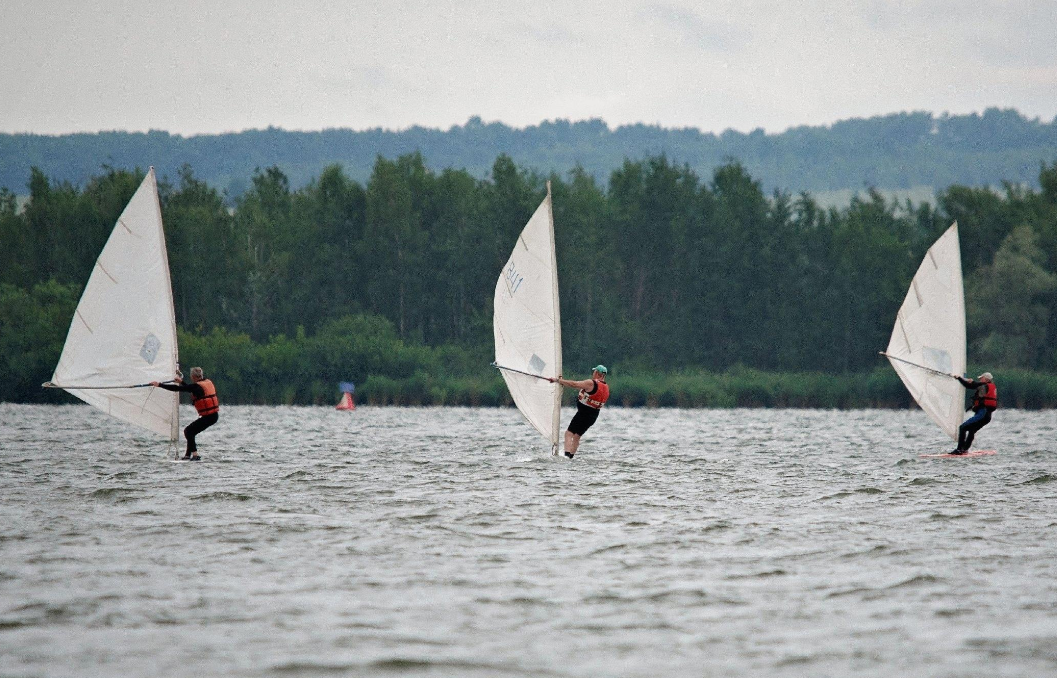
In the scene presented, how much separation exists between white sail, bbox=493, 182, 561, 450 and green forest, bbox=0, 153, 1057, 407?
47129 mm

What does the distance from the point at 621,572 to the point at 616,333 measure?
68.3 metres

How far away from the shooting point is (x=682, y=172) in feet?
293

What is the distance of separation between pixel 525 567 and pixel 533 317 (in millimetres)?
11805

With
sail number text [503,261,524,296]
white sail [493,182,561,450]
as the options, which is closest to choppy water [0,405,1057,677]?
white sail [493,182,561,450]

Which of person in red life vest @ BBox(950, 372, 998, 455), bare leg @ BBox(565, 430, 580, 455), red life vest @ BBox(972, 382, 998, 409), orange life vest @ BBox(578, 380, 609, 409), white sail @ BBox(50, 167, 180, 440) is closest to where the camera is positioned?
white sail @ BBox(50, 167, 180, 440)

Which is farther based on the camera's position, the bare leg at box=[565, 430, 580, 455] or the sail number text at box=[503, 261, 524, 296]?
the bare leg at box=[565, 430, 580, 455]

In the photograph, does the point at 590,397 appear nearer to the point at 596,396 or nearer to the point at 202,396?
the point at 596,396

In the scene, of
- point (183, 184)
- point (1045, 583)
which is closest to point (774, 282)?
point (183, 184)

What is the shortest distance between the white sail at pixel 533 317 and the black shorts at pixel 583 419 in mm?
499

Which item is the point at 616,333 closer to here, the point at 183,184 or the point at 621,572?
the point at 183,184

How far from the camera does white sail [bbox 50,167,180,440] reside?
24.8 metres

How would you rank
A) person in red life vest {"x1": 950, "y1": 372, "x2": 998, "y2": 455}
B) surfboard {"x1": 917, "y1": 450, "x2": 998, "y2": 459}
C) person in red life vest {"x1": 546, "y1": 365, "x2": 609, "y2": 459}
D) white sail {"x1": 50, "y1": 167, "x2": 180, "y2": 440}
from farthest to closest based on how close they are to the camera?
surfboard {"x1": 917, "y1": 450, "x2": 998, "y2": 459}, person in red life vest {"x1": 950, "y1": 372, "x2": 998, "y2": 455}, person in red life vest {"x1": 546, "y1": 365, "x2": 609, "y2": 459}, white sail {"x1": 50, "y1": 167, "x2": 180, "y2": 440}

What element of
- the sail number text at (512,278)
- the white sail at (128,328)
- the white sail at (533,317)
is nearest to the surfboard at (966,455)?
the white sail at (533,317)

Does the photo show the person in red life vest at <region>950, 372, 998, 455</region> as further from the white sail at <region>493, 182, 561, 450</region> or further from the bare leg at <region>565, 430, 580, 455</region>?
the white sail at <region>493, 182, 561, 450</region>
